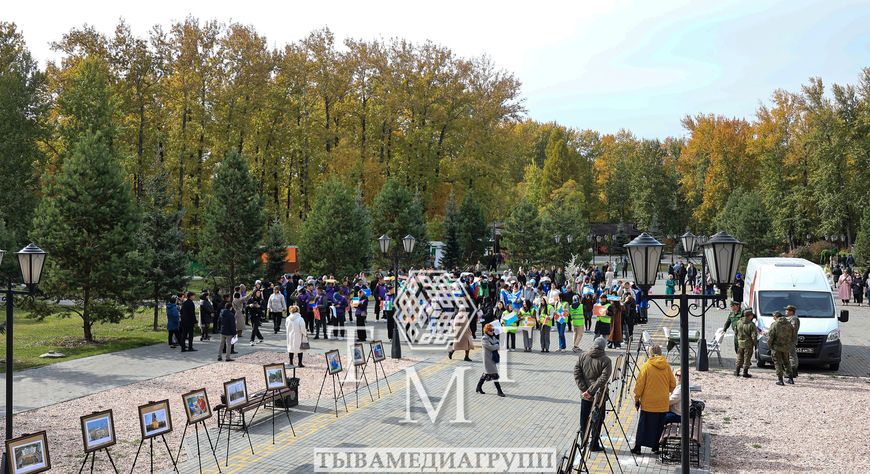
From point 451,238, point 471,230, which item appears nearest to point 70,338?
point 451,238

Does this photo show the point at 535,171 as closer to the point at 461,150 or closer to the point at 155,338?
the point at 461,150

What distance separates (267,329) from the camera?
27609mm

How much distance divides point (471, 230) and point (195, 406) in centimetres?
4294

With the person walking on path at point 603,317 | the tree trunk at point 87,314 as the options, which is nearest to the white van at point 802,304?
the person walking on path at point 603,317

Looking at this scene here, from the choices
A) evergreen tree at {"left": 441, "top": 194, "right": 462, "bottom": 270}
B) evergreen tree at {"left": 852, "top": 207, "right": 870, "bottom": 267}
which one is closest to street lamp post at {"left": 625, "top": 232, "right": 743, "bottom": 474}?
evergreen tree at {"left": 441, "top": 194, "right": 462, "bottom": 270}

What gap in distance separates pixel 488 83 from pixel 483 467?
1924 inches

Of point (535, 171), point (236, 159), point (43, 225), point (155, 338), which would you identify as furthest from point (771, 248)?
point (43, 225)

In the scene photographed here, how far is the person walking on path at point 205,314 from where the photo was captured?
78.2 feet

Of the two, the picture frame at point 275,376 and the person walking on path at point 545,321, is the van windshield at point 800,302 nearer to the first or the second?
the person walking on path at point 545,321

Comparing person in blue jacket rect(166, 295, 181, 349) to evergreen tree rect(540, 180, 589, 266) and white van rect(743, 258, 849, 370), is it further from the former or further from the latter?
evergreen tree rect(540, 180, 589, 266)

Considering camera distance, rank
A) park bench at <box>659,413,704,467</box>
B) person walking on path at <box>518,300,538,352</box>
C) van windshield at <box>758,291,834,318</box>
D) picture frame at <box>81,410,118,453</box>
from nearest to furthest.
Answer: picture frame at <box>81,410,118,453</box>, park bench at <box>659,413,704,467</box>, van windshield at <box>758,291,834,318</box>, person walking on path at <box>518,300,538,352</box>

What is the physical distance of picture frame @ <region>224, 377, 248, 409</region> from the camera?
12.2m

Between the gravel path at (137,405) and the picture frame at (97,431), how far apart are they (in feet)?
4.89

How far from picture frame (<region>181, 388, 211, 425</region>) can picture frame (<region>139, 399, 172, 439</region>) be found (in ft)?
1.08
